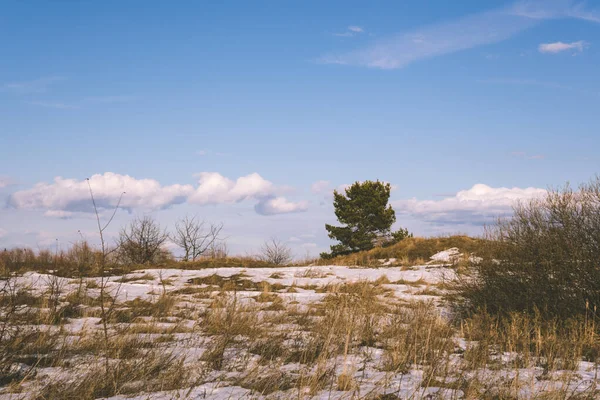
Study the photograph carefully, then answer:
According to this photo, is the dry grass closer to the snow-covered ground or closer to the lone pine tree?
the lone pine tree

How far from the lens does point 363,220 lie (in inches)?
1245

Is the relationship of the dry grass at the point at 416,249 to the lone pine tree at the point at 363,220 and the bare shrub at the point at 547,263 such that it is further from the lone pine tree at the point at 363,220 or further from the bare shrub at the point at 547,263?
the bare shrub at the point at 547,263

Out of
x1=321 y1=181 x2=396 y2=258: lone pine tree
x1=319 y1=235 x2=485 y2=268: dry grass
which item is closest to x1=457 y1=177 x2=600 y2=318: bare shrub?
x1=319 y1=235 x2=485 y2=268: dry grass

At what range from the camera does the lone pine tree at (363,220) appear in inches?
1234

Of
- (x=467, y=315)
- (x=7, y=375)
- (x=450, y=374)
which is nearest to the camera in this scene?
(x=7, y=375)

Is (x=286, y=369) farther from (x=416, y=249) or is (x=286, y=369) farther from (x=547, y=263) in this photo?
(x=416, y=249)

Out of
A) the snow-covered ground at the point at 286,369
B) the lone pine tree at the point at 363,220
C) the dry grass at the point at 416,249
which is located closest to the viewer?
the snow-covered ground at the point at 286,369

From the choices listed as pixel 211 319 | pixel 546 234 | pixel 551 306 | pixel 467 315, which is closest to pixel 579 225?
pixel 546 234

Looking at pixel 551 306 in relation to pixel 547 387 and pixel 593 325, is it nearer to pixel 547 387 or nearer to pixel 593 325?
pixel 593 325

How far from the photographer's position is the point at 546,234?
7.86 meters

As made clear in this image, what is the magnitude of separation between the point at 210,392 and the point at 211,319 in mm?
2820

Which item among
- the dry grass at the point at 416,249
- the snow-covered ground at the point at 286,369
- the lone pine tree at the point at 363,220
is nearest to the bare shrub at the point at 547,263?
the snow-covered ground at the point at 286,369

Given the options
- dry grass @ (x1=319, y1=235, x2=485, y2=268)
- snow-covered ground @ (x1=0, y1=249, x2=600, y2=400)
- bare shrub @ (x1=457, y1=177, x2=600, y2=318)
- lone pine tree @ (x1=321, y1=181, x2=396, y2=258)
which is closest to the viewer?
snow-covered ground @ (x1=0, y1=249, x2=600, y2=400)

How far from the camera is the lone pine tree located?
31.3 metres
